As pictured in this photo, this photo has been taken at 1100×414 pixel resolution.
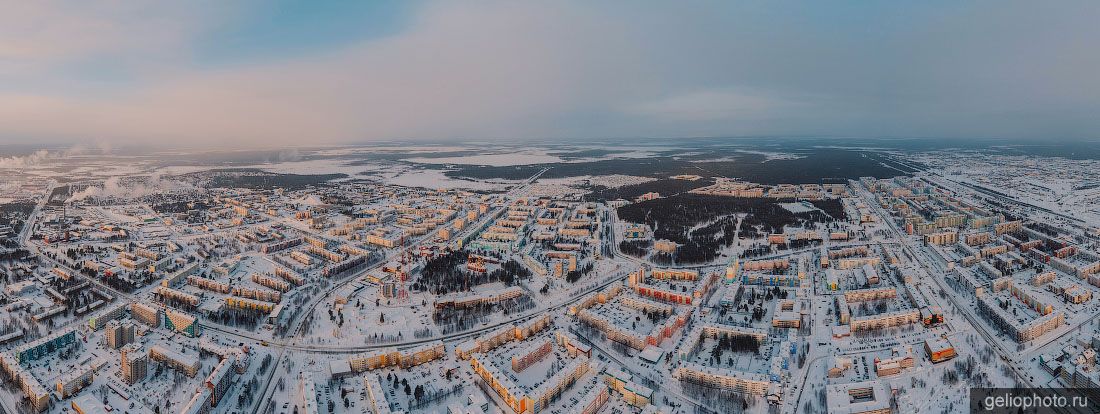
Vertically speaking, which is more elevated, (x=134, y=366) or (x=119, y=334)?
(x=119, y=334)

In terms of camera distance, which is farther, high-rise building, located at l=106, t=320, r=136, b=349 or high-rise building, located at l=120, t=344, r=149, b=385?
high-rise building, located at l=106, t=320, r=136, b=349

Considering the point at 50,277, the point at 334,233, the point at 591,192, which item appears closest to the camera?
the point at 50,277

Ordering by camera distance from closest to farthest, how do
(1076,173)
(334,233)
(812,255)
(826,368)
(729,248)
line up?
(826,368), (812,255), (729,248), (334,233), (1076,173)

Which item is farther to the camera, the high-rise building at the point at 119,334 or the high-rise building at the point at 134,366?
the high-rise building at the point at 119,334

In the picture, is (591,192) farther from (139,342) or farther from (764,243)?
(139,342)

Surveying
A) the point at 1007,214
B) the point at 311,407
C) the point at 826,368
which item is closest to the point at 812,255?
the point at 826,368

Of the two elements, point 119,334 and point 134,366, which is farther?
point 119,334

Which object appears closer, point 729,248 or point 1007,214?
point 729,248
